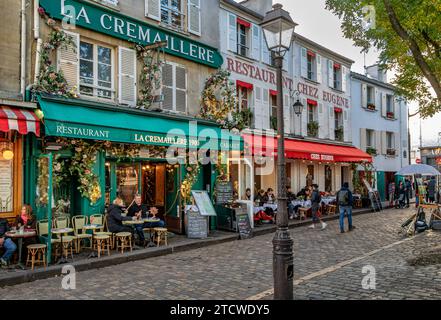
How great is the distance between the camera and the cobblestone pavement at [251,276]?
6062 mm

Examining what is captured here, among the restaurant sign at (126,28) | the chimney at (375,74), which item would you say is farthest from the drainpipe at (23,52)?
the chimney at (375,74)

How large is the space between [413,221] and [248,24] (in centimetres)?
948

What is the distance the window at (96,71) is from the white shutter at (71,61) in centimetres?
24

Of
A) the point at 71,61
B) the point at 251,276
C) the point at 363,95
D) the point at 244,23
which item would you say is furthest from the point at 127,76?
the point at 363,95

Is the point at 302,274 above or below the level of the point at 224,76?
below

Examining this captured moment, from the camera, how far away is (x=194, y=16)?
1323cm

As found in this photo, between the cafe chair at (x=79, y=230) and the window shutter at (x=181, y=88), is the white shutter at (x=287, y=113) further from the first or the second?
the cafe chair at (x=79, y=230)

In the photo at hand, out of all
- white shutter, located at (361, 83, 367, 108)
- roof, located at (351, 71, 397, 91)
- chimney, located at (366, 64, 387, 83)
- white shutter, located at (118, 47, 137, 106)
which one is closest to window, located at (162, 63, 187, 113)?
white shutter, located at (118, 47, 137, 106)

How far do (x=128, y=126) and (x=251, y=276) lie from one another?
4.89 meters

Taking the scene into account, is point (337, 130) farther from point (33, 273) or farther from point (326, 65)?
point (33, 273)

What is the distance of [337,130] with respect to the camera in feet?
71.1
